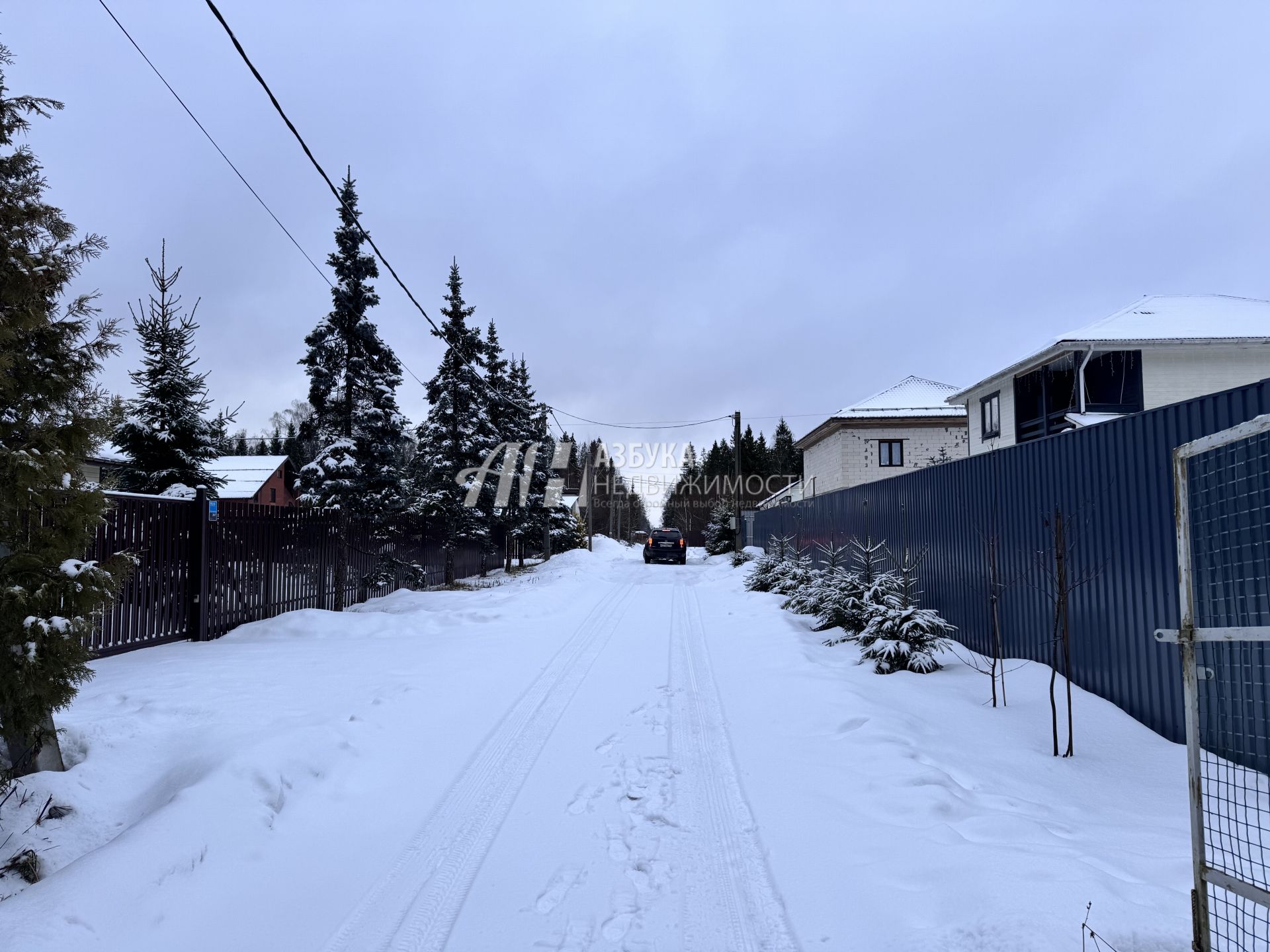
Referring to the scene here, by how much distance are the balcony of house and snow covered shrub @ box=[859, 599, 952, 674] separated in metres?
12.7

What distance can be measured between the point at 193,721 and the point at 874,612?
280 inches

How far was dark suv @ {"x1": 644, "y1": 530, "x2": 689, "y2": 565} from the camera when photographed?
33.1 meters

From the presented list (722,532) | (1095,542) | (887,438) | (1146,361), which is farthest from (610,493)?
(1095,542)

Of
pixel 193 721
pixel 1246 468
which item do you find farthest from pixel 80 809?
pixel 1246 468

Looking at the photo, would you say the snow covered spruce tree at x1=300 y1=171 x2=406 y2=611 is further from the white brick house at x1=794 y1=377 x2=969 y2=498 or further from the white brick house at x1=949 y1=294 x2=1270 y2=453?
the white brick house at x1=794 y1=377 x2=969 y2=498

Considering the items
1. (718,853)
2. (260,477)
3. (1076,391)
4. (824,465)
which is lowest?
(718,853)

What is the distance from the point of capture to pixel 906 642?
7508 millimetres

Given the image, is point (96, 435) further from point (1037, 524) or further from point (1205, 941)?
point (1037, 524)

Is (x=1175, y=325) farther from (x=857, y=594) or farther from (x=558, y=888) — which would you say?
(x=558, y=888)

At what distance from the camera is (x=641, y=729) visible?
5.51 meters

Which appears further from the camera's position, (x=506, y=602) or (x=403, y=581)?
(x=403, y=581)

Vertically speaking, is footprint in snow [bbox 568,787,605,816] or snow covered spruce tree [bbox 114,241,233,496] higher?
snow covered spruce tree [bbox 114,241,233,496]

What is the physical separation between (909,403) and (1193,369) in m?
13.2

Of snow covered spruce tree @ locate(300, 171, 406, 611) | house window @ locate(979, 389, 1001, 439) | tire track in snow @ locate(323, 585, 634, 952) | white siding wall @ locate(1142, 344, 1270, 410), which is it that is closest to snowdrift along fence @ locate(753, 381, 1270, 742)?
tire track in snow @ locate(323, 585, 634, 952)
